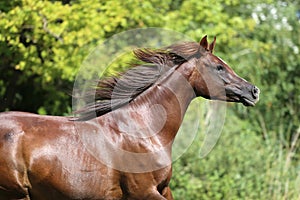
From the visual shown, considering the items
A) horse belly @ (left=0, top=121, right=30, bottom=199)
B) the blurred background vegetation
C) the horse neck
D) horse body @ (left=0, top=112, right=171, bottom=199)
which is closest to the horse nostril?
the horse neck

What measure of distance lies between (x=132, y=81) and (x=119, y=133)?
50cm

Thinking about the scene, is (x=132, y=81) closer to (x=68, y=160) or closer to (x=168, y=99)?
(x=168, y=99)

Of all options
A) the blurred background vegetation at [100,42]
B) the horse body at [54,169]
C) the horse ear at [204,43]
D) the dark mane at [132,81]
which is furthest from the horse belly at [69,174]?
the blurred background vegetation at [100,42]

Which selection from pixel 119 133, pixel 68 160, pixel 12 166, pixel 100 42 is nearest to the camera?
pixel 12 166

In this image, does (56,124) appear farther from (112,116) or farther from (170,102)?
(170,102)

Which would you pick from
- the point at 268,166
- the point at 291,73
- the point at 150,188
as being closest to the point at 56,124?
the point at 150,188

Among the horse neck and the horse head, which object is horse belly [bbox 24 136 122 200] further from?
the horse head

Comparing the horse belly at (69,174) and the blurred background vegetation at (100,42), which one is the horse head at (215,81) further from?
the blurred background vegetation at (100,42)

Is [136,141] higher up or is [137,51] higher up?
[137,51]

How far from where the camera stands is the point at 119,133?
5410 mm

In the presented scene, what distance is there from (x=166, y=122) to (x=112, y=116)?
474 millimetres

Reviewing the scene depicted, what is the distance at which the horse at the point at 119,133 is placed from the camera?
16.9 ft

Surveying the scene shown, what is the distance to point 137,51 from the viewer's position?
5809 mm

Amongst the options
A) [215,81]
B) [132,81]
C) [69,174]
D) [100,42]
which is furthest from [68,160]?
[100,42]
